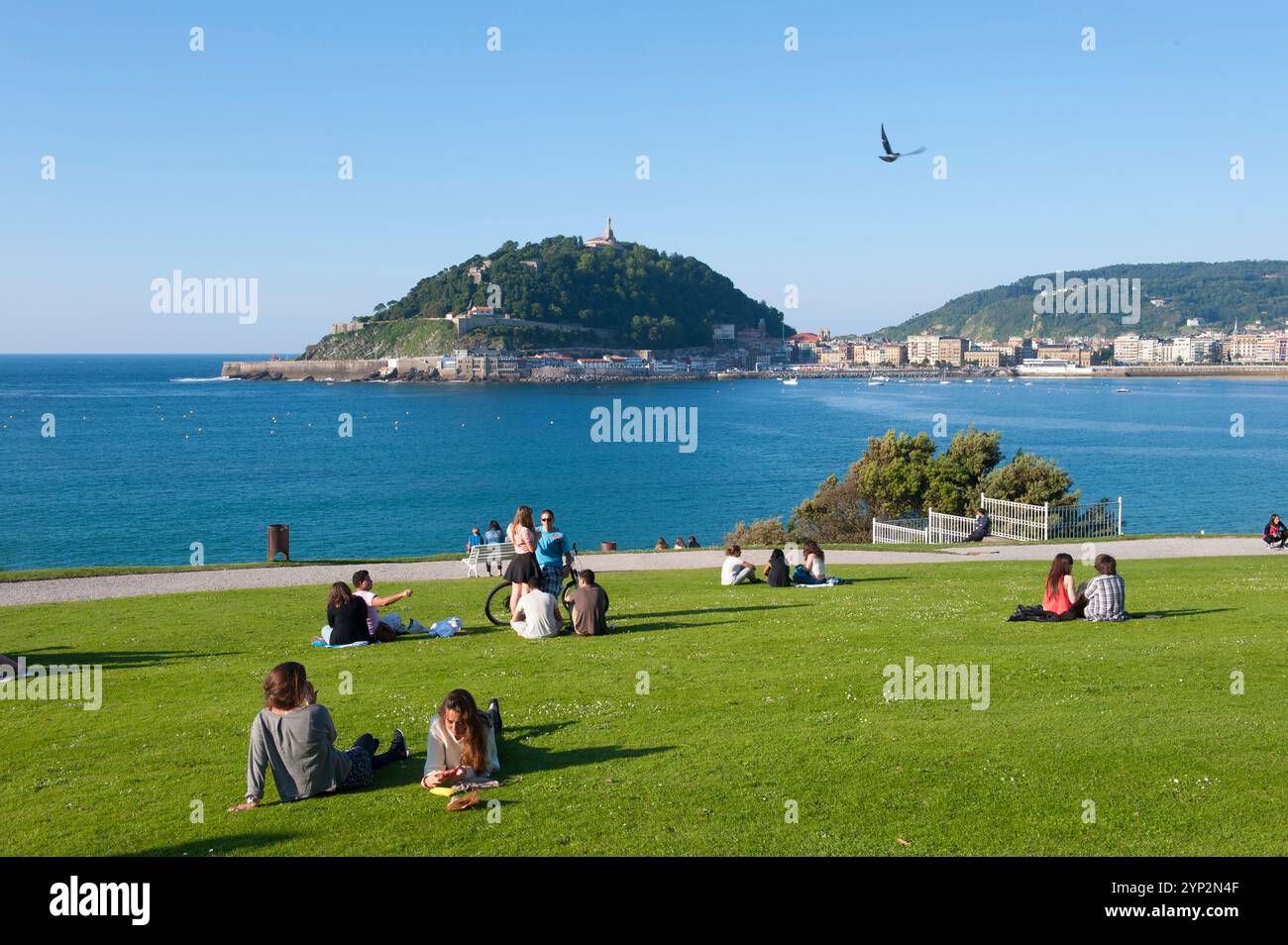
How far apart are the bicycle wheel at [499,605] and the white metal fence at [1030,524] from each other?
15231 mm

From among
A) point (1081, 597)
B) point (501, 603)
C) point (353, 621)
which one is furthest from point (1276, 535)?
point (353, 621)

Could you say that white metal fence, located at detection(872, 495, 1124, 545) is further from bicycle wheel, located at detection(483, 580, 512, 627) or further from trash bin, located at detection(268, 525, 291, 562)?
bicycle wheel, located at detection(483, 580, 512, 627)

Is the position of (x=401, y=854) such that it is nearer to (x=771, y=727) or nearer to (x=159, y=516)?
(x=771, y=727)

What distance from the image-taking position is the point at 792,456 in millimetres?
86750

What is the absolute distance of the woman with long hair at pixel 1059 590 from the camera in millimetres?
12470

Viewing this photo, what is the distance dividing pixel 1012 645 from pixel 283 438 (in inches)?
3910

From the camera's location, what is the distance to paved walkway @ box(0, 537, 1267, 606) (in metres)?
19.3

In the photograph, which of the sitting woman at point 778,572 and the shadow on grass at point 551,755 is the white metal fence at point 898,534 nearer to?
the sitting woman at point 778,572

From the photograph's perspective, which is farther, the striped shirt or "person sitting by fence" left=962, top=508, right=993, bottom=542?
"person sitting by fence" left=962, top=508, right=993, bottom=542

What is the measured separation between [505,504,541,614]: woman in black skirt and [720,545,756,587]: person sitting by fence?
4786mm

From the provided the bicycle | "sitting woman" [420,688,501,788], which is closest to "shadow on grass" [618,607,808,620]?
the bicycle

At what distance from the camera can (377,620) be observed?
42.7ft
